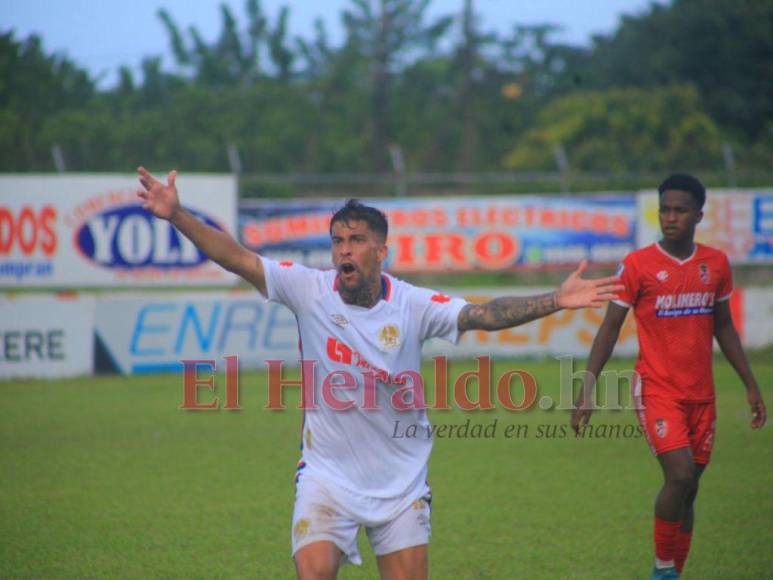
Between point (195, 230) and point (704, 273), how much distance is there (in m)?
3.20

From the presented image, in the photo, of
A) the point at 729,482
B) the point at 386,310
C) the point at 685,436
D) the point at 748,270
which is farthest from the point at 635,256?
the point at 748,270

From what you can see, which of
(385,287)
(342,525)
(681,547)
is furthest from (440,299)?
(681,547)

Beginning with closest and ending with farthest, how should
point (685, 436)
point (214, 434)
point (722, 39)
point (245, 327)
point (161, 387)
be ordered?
1. point (685, 436)
2. point (214, 434)
3. point (161, 387)
4. point (245, 327)
5. point (722, 39)

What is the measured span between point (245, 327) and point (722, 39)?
34.8 m

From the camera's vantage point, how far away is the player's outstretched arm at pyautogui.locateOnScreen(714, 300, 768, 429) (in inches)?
270

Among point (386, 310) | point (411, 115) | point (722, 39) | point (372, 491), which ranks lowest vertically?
point (372, 491)

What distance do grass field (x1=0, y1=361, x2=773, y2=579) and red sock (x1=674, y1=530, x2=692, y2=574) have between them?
55 cm

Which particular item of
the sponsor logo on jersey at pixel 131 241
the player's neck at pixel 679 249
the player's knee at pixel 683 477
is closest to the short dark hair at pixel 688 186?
the player's neck at pixel 679 249

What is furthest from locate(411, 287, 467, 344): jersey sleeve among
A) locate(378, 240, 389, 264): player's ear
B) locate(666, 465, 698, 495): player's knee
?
locate(666, 465, 698, 495): player's knee

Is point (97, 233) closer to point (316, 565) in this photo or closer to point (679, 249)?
point (679, 249)

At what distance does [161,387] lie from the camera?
16828 millimetres

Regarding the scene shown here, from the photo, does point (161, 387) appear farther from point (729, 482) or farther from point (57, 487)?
point (729, 482)

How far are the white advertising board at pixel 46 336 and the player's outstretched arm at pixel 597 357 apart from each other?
493 inches

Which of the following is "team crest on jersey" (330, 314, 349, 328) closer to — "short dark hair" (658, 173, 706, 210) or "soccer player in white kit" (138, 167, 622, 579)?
"soccer player in white kit" (138, 167, 622, 579)
